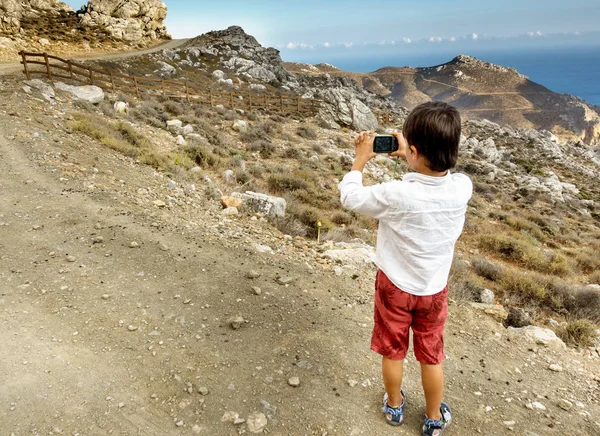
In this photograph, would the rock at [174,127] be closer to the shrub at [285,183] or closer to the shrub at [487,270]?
the shrub at [285,183]

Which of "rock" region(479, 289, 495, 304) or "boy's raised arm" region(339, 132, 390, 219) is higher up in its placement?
"boy's raised arm" region(339, 132, 390, 219)

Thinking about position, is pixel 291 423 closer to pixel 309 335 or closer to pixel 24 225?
pixel 309 335

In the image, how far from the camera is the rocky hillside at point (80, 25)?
1045 inches

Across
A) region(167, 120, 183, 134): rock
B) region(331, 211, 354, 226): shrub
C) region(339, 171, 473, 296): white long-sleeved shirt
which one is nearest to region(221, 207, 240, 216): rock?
region(331, 211, 354, 226): shrub

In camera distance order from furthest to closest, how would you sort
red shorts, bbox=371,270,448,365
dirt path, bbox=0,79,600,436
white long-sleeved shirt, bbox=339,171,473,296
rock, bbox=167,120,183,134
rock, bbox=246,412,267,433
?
rock, bbox=167,120,183,134
dirt path, bbox=0,79,600,436
rock, bbox=246,412,267,433
red shorts, bbox=371,270,448,365
white long-sleeved shirt, bbox=339,171,473,296

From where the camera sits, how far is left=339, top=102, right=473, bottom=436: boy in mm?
1797

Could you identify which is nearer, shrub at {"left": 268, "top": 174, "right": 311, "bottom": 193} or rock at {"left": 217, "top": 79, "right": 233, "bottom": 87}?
shrub at {"left": 268, "top": 174, "right": 311, "bottom": 193}

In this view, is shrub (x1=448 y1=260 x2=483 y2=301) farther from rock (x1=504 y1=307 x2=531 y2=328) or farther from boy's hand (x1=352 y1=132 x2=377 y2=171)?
boy's hand (x1=352 y1=132 x2=377 y2=171)

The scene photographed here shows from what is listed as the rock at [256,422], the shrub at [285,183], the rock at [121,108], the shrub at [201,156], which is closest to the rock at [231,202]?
the shrub at [285,183]

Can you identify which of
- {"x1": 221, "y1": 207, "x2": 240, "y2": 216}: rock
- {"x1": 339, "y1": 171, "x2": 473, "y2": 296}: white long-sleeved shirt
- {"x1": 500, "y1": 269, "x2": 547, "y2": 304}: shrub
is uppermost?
{"x1": 339, "y1": 171, "x2": 473, "y2": 296}: white long-sleeved shirt

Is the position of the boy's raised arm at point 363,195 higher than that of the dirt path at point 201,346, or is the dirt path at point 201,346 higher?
the boy's raised arm at point 363,195

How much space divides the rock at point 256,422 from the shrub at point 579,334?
4.35 meters

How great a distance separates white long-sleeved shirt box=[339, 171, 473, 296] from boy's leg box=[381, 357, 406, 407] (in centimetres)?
60

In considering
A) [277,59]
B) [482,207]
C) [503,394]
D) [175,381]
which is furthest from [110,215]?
[277,59]
